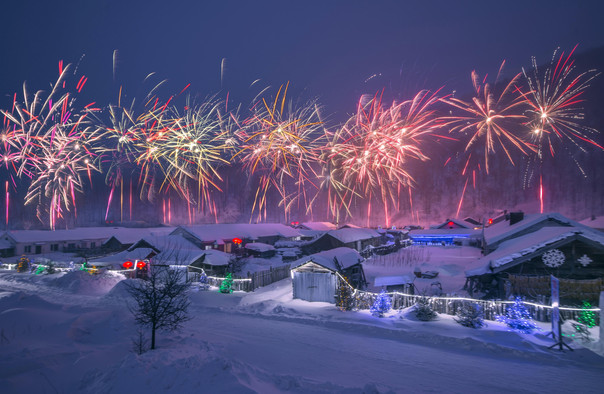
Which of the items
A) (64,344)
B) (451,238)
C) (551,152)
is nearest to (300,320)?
(64,344)

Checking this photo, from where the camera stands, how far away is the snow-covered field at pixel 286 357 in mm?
8984

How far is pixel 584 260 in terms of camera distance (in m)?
17.6

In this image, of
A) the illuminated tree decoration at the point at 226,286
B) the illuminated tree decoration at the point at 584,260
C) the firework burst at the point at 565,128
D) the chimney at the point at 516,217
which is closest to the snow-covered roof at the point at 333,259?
the illuminated tree decoration at the point at 226,286

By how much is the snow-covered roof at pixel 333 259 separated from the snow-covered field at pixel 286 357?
3.64 metres

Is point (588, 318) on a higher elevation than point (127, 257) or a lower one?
higher

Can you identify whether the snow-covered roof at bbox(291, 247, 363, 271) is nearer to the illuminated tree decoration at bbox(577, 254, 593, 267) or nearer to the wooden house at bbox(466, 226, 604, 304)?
the wooden house at bbox(466, 226, 604, 304)

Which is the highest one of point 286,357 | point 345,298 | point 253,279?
point 345,298

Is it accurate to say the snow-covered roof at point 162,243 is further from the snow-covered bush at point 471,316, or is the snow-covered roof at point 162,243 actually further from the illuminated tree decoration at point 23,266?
the snow-covered bush at point 471,316

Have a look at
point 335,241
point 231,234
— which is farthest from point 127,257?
point 335,241

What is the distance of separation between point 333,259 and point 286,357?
12.9 m

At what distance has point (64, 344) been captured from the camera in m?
12.9

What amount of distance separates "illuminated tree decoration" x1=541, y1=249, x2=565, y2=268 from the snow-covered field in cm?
676

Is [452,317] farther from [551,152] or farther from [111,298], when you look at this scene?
[551,152]

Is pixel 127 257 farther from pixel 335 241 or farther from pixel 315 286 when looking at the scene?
pixel 335 241
